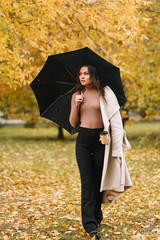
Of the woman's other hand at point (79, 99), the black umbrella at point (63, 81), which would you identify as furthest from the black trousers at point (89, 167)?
the black umbrella at point (63, 81)

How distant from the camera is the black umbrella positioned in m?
4.16

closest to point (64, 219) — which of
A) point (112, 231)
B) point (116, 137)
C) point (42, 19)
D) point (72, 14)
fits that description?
point (112, 231)

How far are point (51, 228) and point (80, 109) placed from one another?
5.83ft

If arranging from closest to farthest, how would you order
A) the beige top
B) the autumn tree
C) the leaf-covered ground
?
the beige top, the leaf-covered ground, the autumn tree

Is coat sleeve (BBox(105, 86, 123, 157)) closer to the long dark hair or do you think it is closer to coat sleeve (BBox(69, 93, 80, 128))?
the long dark hair

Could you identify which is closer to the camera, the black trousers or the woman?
the woman

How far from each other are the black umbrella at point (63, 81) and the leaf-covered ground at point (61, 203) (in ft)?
4.74

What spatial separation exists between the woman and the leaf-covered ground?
1.93 feet

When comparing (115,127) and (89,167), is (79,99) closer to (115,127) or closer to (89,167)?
(115,127)

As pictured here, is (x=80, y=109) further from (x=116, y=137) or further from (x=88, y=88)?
(x=116, y=137)

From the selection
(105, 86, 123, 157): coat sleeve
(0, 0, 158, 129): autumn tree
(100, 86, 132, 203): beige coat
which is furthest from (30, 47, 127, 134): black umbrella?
(0, 0, 158, 129): autumn tree

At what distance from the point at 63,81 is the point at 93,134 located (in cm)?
93

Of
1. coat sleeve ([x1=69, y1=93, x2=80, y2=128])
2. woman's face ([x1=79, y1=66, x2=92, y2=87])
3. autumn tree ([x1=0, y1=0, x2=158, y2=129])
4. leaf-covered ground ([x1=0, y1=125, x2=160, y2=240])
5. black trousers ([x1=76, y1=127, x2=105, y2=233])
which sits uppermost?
autumn tree ([x1=0, y1=0, x2=158, y2=129])

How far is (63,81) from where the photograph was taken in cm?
461
